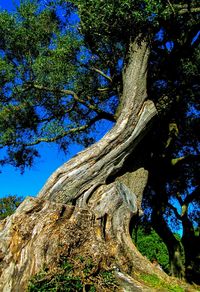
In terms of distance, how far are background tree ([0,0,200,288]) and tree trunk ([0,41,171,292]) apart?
35 millimetres

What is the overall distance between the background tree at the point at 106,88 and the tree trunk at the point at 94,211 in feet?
0.12

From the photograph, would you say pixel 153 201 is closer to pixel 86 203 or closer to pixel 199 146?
pixel 199 146

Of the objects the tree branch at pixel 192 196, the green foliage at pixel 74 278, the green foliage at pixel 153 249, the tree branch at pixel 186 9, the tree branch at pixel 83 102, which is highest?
the tree branch at pixel 83 102

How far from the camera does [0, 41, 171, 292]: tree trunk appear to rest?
6043mm

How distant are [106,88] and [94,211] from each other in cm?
731

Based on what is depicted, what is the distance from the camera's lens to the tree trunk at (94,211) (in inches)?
238

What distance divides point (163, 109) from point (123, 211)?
5.30 metres

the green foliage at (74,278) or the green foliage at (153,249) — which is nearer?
the green foliage at (74,278)

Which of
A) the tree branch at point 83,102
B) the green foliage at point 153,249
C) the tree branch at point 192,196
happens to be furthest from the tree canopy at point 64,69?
the green foliage at point 153,249

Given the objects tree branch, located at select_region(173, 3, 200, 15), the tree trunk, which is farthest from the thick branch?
tree branch, located at select_region(173, 3, 200, 15)

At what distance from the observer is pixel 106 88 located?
14133 millimetres

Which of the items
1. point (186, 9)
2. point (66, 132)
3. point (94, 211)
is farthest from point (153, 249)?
point (94, 211)

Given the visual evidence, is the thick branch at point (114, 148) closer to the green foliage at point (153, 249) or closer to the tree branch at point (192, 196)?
the tree branch at point (192, 196)

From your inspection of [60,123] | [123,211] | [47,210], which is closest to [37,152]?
[60,123]
